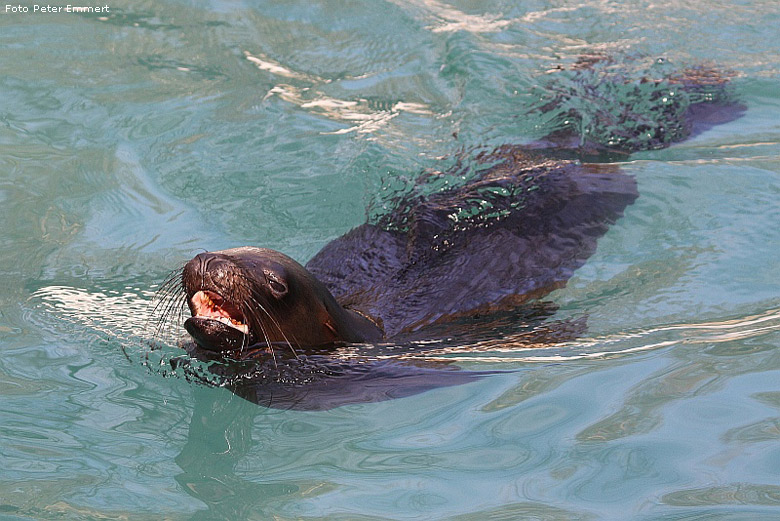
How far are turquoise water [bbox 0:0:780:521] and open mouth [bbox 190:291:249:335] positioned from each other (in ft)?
1.09

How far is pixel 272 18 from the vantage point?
881 cm

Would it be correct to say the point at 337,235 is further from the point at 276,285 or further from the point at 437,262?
the point at 276,285

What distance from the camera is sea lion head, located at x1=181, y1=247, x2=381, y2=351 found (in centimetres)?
394

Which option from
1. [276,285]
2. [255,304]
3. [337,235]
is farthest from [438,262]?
[255,304]

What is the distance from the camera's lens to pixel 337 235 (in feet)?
19.5

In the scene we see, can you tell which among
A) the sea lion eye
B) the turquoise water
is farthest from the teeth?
the turquoise water

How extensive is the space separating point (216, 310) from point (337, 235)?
1.97m

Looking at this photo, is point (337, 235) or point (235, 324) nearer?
point (235, 324)

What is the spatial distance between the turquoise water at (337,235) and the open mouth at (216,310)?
333mm

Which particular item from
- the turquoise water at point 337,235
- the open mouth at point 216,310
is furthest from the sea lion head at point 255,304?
the turquoise water at point 337,235

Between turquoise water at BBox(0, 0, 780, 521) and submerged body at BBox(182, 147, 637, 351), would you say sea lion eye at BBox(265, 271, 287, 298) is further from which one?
turquoise water at BBox(0, 0, 780, 521)

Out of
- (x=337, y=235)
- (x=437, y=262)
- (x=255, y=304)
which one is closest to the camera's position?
(x=255, y=304)

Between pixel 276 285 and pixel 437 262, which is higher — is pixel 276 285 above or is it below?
above

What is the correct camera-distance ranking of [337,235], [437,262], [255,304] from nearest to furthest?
1. [255,304]
2. [437,262]
3. [337,235]
